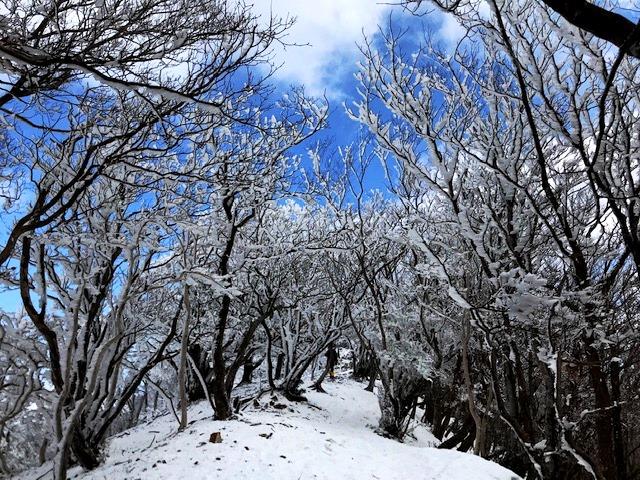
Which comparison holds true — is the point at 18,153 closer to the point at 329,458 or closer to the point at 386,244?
the point at 329,458

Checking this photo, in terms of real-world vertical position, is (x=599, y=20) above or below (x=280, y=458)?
above

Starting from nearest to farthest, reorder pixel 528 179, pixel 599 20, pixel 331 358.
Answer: pixel 599 20 < pixel 528 179 < pixel 331 358

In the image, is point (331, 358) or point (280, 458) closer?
point (280, 458)

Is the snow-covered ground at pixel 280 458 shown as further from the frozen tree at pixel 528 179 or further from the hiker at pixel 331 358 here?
the hiker at pixel 331 358

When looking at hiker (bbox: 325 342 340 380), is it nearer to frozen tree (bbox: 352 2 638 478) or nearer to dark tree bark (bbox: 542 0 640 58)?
frozen tree (bbox: 352 2 638 478)

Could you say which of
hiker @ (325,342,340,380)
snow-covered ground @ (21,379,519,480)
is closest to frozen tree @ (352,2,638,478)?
snow-covered ground @ (21,379,519,480)

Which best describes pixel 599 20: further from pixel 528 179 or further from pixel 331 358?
pixel 331 358

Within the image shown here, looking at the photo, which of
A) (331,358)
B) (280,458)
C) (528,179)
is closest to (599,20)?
(528,179)

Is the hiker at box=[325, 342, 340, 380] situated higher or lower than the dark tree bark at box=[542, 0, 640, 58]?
lower

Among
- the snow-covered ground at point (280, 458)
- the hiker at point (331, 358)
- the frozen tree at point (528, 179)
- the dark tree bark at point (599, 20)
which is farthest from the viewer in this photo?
the hiker at point (331, 358)

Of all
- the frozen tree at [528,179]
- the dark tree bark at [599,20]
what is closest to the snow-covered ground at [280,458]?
the frozen tree at [528,179]

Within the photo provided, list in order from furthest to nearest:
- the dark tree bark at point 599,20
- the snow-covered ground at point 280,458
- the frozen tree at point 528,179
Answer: the snow-covered ground at point 280,458
the frozen tree at point 528,179
the dark tree bark at point 599,20

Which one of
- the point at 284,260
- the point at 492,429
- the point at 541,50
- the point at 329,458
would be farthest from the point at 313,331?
the point at 541,50

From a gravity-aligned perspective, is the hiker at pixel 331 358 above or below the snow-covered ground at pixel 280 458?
above
